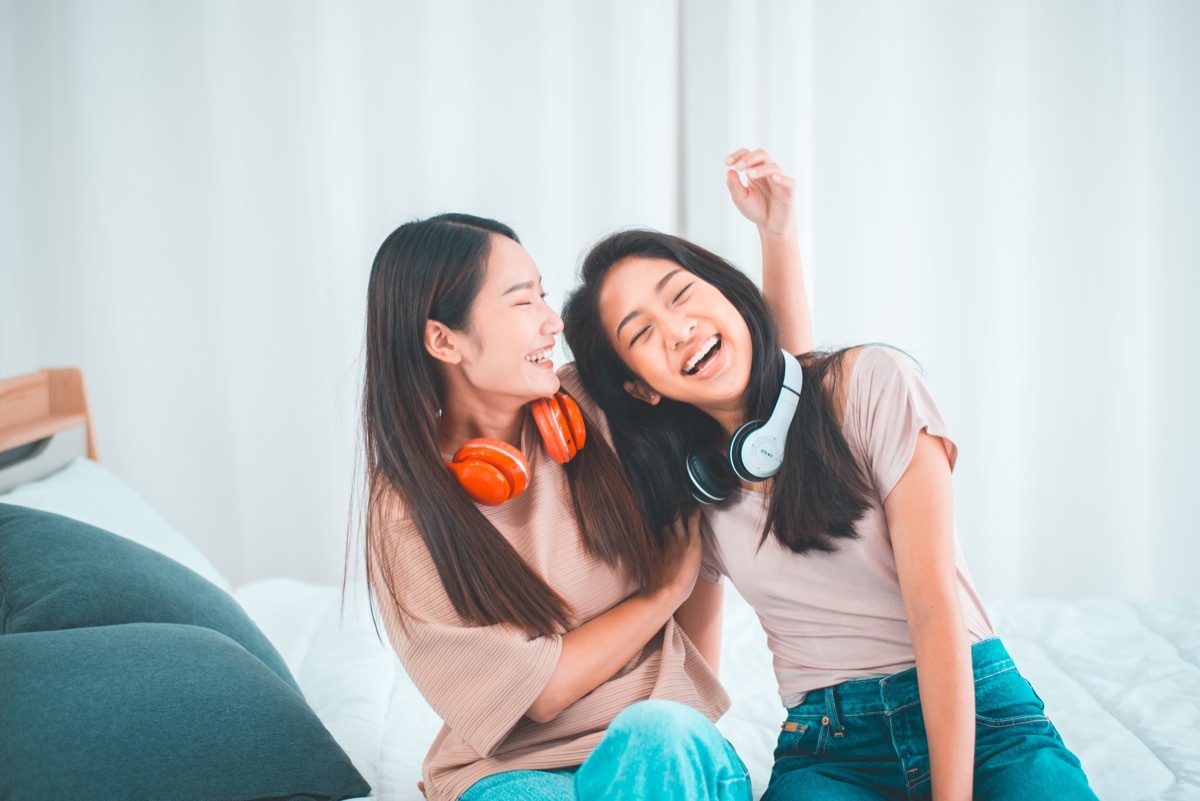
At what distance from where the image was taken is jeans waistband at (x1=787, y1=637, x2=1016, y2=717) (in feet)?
4.32

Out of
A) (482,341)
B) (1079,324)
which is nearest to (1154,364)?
(1079,324)

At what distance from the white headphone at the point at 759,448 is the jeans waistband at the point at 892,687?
313 millimetres

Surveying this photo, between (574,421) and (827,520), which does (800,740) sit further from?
(574,421)

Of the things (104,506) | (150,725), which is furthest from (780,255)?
(104,506)

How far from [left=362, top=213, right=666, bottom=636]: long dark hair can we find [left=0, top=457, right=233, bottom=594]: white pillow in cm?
65

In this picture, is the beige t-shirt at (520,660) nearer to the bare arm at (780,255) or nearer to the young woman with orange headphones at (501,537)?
the young woman with orange headphones at (501,537)

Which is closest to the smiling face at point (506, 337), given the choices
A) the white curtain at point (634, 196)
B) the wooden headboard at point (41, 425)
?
the wooden headboard at point (41, 425)

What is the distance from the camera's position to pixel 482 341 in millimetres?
1460

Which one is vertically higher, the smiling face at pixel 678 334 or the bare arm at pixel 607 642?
the smiling face at pixel 678 334

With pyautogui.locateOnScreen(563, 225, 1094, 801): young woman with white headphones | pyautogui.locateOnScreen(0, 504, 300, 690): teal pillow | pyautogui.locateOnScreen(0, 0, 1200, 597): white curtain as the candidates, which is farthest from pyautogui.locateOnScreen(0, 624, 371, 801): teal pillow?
pyautogui.locateOnScreen(0, 0, 1200, 597): white curtain

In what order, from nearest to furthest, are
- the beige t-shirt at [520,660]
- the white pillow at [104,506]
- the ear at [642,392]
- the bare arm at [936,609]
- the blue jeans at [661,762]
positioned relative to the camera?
1. the blue jeans at [661,762]
2. the bare arm at [936,609]
3. the beige t-shirt at [520,660]
4. the ear at [642,392]
5. the white pillow at [104,506]

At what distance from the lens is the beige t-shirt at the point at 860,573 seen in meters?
1.33

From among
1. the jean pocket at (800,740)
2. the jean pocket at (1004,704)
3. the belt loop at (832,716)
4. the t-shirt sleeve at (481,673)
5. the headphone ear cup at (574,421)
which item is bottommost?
the jean pocket at (800,740)

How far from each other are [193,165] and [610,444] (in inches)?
88.9
